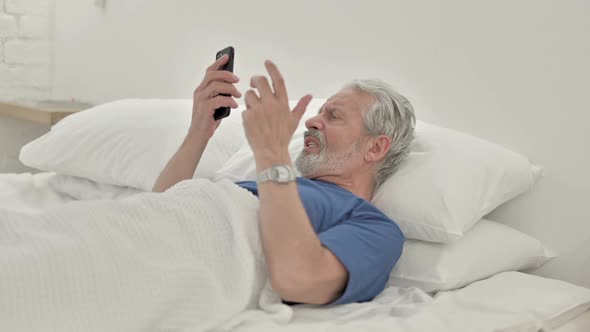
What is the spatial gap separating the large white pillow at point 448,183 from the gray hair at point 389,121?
3 centimetres

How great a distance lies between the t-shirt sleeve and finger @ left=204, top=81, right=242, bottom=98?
379mm

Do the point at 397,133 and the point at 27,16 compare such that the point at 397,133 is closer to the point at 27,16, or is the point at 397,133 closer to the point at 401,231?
the point at 401,231

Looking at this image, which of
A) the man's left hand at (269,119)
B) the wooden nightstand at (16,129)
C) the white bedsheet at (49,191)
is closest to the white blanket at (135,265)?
the man's left hand at (269,119)

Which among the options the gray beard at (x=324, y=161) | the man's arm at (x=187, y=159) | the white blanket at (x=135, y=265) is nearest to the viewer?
the white blanket at (x=135, y=265)

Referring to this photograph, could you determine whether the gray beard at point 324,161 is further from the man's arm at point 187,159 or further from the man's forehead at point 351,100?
the man's arm at point 187,159

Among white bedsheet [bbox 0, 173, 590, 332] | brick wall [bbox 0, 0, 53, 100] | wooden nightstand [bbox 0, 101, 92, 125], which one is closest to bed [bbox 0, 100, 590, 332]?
white bedsheet [bbox 0, 173, 590, 332]

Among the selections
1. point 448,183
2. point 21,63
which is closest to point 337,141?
point 448,183

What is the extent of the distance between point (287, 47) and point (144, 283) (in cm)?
119

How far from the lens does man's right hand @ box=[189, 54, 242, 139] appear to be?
136 centimetres

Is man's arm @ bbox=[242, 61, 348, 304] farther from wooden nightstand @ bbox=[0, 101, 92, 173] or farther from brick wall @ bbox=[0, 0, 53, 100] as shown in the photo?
brick wall @ bbox=[0, 0, 53, 100]

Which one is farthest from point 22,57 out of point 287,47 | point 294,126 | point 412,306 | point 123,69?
point 412,306

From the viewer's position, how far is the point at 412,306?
1.07 metres

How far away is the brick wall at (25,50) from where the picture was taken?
274 centimetres

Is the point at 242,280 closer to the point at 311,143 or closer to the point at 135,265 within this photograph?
the point at 135,265
